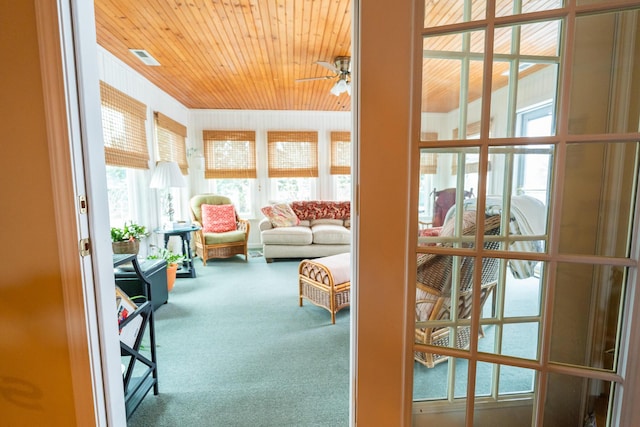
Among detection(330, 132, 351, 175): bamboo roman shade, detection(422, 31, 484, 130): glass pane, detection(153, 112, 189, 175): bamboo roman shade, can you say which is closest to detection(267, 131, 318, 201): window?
detection(330, 132, 351, 175): bamboo roman shade

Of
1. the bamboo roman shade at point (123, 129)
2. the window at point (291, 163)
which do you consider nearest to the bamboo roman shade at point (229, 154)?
the window at point (291, 163)

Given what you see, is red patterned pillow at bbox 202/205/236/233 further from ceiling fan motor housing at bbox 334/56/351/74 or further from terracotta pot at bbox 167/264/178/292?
ceiling fan motor housing at bbox 334/56/351/74

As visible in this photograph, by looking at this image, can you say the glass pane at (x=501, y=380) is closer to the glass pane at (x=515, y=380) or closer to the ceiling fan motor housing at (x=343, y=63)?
the glass pane at (x=515, y=380)

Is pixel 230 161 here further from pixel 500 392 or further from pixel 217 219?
pixel 500 392

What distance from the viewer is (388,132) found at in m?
0.90

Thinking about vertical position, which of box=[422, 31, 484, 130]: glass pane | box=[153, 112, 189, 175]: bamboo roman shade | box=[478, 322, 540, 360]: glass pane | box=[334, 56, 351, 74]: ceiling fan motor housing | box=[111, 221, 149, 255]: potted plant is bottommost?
box=[478, 322, 540, 360]: glass pane

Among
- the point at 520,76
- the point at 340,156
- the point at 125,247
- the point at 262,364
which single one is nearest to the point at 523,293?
the point at 520,76

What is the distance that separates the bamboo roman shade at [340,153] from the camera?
5.74 m

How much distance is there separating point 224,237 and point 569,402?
4.33m

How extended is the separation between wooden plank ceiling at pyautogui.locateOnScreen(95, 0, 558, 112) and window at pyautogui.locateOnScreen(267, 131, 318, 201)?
5.20 ft

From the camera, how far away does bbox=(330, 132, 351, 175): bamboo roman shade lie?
5.74 m

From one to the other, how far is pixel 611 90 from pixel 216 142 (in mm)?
5581

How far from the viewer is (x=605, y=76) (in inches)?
34.3

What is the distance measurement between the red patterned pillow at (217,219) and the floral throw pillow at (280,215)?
0.62 m
